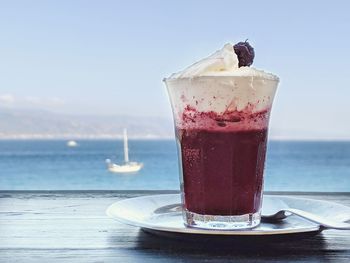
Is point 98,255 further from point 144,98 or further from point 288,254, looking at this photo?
point 144,98

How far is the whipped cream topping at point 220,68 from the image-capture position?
0.59 metres

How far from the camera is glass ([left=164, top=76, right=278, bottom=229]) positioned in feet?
1.94

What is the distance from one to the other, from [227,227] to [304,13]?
61.3 ft

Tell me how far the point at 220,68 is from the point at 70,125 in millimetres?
19686

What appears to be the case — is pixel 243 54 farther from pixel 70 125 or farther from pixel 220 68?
pixel 70 125

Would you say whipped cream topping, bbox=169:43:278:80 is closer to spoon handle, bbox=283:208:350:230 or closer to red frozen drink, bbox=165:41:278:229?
red frozen drink, bbox=165:41:278:229

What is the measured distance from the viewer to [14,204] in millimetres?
773

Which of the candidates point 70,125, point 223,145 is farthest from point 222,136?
point 70,125

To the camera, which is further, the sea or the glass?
the sea

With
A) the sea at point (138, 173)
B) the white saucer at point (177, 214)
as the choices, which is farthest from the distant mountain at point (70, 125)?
the white saucer at point (177, 214)

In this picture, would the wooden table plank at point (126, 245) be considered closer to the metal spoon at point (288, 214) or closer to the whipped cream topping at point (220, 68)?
the metal spoon at point (288, 214)

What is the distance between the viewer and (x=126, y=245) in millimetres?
507

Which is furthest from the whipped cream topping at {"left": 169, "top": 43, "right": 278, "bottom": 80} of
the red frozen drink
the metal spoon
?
the metal spoon

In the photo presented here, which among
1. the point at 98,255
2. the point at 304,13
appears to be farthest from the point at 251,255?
the point at 304,13
